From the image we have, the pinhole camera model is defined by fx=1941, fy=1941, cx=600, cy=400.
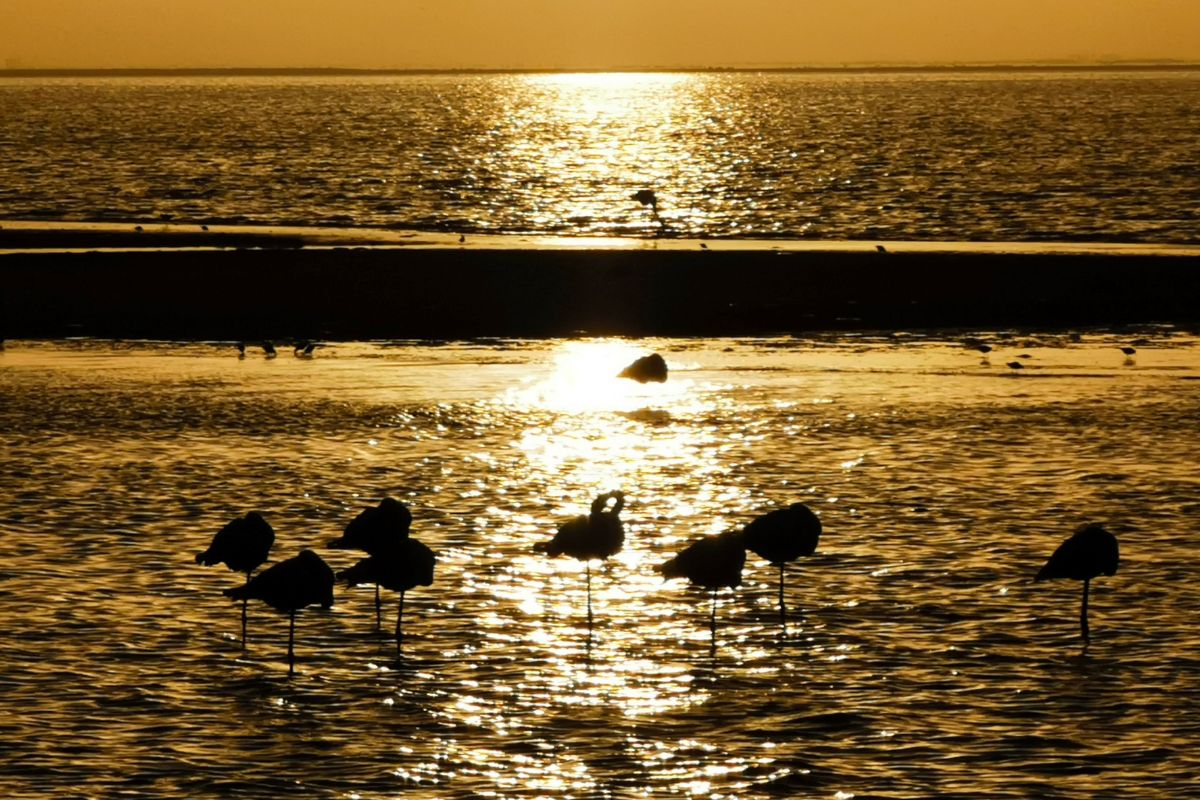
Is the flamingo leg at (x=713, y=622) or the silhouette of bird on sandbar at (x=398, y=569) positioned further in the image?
the flamingo leg at (x=713, y=622)

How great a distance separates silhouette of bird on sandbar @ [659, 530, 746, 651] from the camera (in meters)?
12.9

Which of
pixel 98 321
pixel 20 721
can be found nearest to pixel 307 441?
pixel 20 721

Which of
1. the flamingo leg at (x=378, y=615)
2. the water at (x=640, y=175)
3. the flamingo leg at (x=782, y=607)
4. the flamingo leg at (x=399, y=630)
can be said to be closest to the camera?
the flamingo leg at (x=399, y=630)

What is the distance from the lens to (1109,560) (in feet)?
42.0

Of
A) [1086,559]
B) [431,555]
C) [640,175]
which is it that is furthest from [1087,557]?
[640,175]

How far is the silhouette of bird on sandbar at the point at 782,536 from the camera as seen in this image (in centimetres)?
1334

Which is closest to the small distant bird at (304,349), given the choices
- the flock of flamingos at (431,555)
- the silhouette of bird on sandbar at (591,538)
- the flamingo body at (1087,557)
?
the flock of flamingos at (431,555)

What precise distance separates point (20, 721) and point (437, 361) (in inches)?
615

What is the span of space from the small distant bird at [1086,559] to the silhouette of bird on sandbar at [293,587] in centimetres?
473

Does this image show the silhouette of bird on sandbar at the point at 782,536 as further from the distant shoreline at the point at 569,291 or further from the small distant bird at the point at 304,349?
the distant shoreline at the point at 569,291

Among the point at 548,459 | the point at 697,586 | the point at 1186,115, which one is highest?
the point at 1186,115

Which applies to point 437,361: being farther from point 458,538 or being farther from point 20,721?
point 20,721

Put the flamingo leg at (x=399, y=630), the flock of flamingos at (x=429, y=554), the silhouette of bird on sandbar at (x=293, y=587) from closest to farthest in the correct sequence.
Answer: the silhouette of bird on sandbar at (x=293, y=587) → the flock of flamingos at (x=429, y=554) → the flamingo leg at (x=399, y=630)

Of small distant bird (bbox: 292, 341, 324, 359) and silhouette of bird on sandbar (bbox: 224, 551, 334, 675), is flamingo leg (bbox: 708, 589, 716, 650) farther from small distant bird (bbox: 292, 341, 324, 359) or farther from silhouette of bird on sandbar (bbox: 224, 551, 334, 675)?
small distant bird (bbox: 292, 341, 324, 359)
